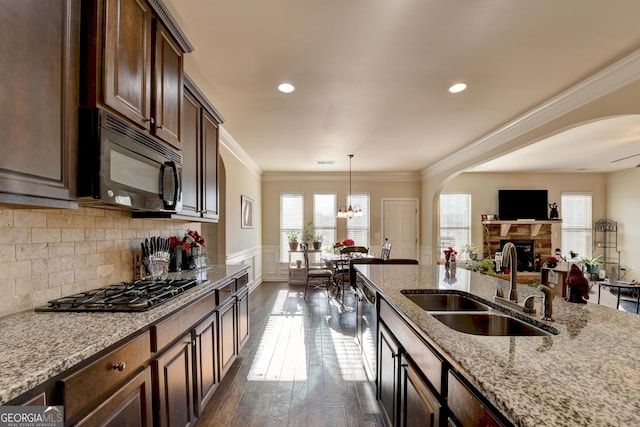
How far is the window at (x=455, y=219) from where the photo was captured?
292 inches

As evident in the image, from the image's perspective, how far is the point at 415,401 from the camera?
135 cm

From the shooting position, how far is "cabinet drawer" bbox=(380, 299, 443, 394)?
45.1 inches

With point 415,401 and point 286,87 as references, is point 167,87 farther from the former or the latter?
point 415,401

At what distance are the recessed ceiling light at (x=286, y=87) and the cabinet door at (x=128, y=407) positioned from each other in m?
2.46

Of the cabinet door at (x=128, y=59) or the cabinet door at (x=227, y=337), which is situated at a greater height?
the cabinet door at (x=128, y=59)

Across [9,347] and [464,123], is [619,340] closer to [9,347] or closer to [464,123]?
[9,347]

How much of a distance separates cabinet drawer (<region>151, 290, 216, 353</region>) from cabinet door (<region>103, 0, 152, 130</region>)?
1023mm

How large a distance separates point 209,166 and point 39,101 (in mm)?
1819

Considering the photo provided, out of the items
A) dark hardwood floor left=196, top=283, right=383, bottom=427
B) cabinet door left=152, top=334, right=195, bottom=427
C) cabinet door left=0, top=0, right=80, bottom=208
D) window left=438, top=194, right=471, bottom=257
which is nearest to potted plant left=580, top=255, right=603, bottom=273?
window left=438, top=194, right=471, bottom=257

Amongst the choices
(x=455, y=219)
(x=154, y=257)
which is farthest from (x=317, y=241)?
(x=154, y=257)

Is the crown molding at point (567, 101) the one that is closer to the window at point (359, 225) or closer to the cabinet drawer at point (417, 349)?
the cabinet drawer at point (417, 349)

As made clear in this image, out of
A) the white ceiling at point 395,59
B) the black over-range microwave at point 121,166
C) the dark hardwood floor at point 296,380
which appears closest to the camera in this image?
the black over-range microwave at point 121,166

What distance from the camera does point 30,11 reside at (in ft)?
3.43

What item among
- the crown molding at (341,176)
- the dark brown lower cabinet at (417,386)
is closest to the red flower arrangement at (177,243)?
the dark brown lower cabinet at (417,386)
